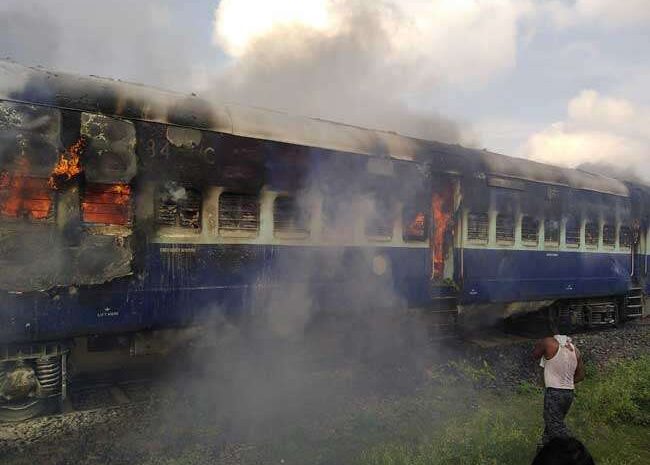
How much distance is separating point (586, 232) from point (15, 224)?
1100 cm

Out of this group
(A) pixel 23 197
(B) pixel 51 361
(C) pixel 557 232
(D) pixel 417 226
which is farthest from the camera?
(C) pixel 557 232

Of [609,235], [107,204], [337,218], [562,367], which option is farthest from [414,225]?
[609,235]

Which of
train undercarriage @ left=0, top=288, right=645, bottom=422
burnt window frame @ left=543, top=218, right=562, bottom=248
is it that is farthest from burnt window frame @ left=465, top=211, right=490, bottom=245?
burnt window frame @ left=543, top=218, right=562, bottom=248

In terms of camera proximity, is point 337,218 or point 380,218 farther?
point 380,218

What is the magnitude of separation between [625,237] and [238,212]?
35.6ft

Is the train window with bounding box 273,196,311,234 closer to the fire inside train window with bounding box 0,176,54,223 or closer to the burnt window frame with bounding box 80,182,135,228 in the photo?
the burnt window frame with bounding box 80,182,135,228

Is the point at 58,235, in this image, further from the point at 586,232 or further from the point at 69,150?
the point at 586,232

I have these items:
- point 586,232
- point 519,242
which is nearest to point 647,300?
point 586,232

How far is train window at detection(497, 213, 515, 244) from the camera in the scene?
9633 millimetres

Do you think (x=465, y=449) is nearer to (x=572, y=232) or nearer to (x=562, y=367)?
(x=562, y=367)

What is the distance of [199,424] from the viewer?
5.20m

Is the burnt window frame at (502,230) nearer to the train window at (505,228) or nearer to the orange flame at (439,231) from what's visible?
the train window at (505,228)

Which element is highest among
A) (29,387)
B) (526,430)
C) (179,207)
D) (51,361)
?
(179,207)

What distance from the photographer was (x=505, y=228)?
9.76m
